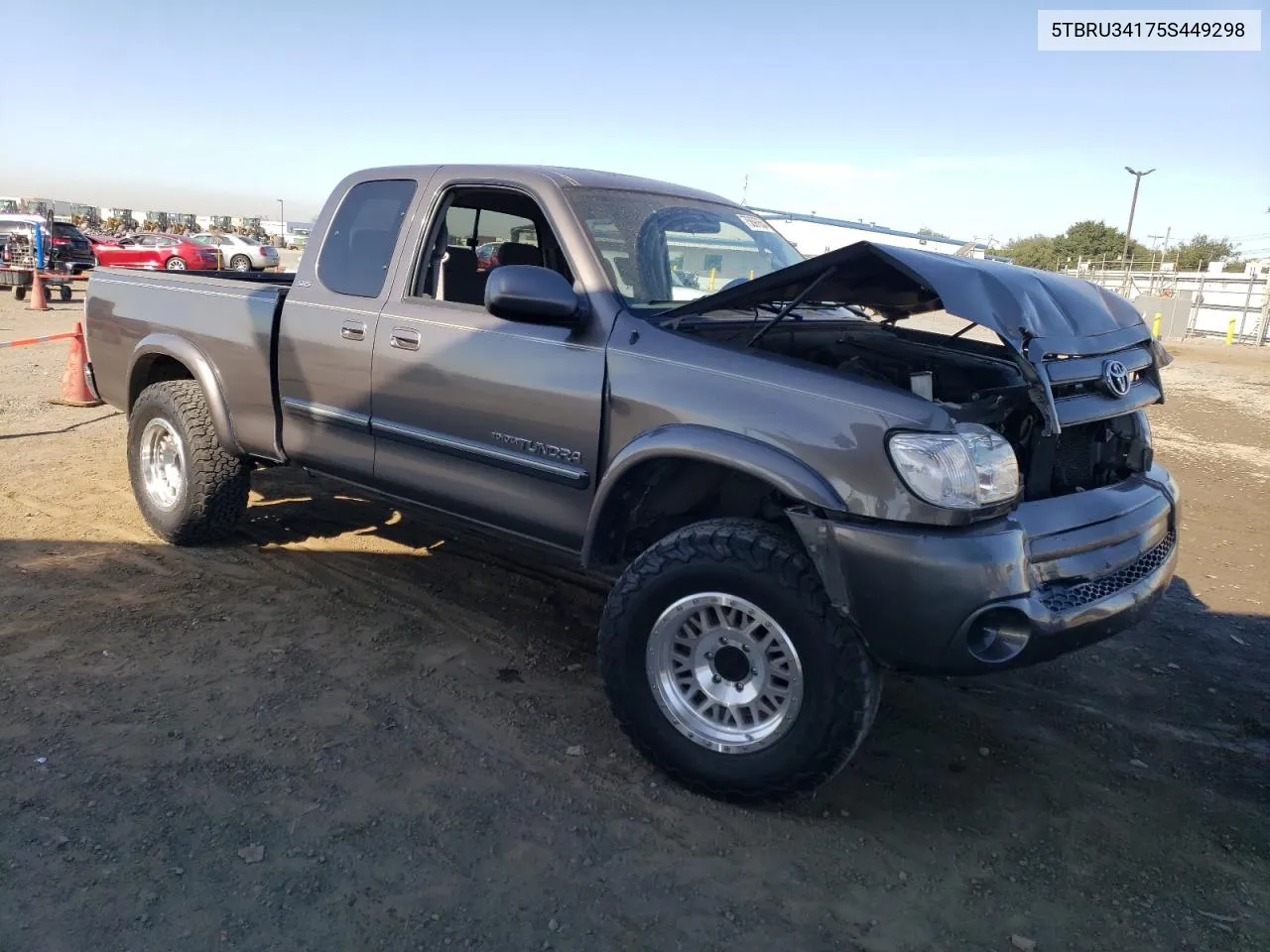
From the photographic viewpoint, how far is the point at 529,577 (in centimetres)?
516

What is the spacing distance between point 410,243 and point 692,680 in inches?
90.5

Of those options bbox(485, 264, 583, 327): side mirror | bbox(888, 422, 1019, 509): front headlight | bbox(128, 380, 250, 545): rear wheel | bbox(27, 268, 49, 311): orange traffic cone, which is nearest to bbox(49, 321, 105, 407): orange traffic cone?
bbox(128, 380, 250, 545): rear wheel

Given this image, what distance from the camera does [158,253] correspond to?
30.3 metres

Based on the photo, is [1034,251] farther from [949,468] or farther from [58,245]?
[949,468]

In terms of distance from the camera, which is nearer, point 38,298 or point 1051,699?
point 1051,699

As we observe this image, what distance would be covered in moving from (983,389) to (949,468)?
3.32ft

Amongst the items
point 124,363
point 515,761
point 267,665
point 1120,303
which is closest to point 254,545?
point 124,363

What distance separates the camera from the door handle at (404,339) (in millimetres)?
4000

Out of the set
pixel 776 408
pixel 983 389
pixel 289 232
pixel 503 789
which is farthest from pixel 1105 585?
pixel 289 232

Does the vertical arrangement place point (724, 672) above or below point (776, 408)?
below

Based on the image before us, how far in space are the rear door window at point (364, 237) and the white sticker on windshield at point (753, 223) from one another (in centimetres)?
158

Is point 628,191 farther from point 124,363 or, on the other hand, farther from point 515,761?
point 124,363

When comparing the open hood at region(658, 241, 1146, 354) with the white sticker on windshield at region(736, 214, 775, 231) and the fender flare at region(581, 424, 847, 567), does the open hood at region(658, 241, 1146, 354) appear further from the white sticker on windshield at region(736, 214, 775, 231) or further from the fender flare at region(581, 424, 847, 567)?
the white sticker on windshield at region(736, 214, 775, 231)

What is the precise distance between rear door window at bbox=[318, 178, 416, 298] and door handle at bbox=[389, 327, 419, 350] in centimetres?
29
